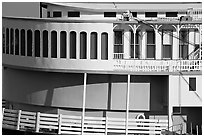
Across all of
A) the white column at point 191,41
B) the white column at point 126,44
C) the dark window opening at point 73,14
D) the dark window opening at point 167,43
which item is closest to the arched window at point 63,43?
the white column at point 126,44

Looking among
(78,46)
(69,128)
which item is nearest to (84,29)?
(78,46)

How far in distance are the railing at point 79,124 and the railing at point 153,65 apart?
1.63 meters

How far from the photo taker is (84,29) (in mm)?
31391

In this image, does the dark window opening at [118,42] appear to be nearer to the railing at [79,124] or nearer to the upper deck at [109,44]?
the upper deck at [109,44]

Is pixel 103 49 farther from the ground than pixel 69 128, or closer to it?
farther from the ground

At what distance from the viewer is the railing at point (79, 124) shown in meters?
31.2

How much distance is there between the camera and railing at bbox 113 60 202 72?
31391 mm

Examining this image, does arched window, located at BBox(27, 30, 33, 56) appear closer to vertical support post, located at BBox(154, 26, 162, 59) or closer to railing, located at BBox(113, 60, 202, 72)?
railing, located at BBox(113, 60, 202, 72)

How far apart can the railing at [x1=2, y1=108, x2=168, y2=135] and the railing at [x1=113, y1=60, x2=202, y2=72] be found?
1630mm

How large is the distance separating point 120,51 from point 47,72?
2.58 metres

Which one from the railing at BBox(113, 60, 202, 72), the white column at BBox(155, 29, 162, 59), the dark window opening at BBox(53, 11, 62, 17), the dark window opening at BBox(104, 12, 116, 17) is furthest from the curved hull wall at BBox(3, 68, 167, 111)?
the dark window opening at BBox(104, 12, 116, 17)

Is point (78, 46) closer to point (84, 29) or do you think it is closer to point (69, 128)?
point (84, 29)

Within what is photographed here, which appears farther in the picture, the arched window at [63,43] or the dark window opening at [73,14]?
the dark window opening at [73,14]

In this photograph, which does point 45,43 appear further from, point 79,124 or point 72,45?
point 79,124
